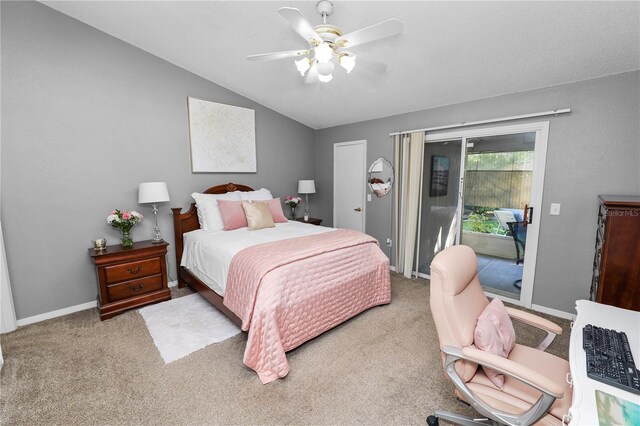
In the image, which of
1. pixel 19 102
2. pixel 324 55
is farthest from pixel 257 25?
pixel 19 102

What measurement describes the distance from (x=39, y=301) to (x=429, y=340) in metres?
3.81

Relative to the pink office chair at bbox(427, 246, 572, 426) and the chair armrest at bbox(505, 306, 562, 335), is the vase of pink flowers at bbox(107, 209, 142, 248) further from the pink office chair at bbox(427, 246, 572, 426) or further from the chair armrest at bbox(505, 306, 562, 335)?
the chair armrest at bbox(505, 306, 562, 335)

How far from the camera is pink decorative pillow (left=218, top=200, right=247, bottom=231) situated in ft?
11.2

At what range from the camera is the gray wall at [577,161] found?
2402 mm

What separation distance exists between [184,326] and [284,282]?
4.21 ft

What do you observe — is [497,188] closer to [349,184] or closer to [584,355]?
[349,184]

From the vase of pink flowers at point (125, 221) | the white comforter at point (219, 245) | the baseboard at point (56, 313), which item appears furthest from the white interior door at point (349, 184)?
the baseboard at point (56, 313)

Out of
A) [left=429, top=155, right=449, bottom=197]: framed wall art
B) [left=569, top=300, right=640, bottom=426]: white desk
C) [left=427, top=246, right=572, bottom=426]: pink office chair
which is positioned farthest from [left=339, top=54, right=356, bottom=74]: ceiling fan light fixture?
[left=429, top=155, right=449, bottom=197]: framed wall art

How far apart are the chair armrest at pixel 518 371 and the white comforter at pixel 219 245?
1947 millimetres

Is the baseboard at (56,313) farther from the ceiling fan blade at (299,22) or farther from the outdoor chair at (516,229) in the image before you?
the outdoor chair at (516,229)

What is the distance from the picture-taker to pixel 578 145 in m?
2.62

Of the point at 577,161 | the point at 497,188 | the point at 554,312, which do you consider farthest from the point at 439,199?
the point at 554,312

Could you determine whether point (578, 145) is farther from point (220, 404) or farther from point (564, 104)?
point (220, 404)

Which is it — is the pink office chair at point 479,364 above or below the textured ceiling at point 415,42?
below
